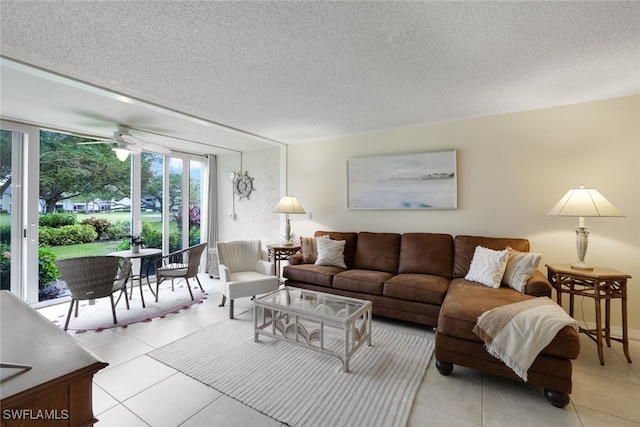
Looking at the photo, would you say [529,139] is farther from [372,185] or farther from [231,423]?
[231,423]

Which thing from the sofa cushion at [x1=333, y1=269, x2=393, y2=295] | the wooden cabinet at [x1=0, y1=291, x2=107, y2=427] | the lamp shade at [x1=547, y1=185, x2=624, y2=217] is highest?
the lamp shade at [x1=547, y1=185, x2=624, y2=217]

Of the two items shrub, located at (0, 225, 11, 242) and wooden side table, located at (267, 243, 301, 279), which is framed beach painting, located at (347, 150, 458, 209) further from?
shrub, located at (0, 225, 11, 242)

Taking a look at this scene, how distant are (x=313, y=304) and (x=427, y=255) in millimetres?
1614

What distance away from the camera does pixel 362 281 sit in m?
3.28

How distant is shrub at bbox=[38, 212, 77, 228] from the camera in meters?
3.80

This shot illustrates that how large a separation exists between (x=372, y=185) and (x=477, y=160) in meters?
1.37

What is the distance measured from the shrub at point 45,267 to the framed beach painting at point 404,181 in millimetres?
4211

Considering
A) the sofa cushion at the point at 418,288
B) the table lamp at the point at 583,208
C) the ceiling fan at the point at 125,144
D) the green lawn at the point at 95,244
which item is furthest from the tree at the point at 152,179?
the table lamp at the point at 583,208

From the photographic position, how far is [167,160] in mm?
5121

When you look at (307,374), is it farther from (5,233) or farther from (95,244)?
(5,233)

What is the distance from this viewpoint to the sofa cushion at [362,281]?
126 inches

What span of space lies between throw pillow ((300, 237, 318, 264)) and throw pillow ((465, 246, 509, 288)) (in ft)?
6.38

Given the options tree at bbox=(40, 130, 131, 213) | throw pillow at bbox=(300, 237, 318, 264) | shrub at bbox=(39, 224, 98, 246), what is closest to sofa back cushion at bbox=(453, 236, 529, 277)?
throw pillow at bbox=(300, 237, 318, 264)

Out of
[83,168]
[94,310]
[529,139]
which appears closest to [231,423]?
[94,310]
